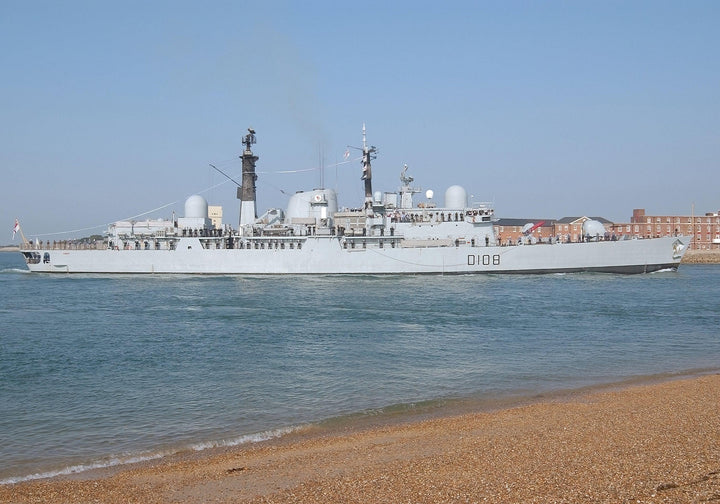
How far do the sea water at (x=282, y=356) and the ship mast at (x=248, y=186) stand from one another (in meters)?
19.1

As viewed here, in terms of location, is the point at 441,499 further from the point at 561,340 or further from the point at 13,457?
the point at 561,340

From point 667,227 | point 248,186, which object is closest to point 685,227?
Result: point 667,227

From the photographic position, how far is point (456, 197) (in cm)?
4738

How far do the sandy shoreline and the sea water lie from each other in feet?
4.38

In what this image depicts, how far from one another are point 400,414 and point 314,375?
12.7 ft

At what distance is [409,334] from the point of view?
20.5 metres

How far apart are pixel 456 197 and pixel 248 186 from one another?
19.1 m

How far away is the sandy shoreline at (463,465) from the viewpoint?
595 cm

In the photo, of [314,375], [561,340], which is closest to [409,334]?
[561,340]

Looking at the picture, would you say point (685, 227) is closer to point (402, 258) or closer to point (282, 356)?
point (402, 258)

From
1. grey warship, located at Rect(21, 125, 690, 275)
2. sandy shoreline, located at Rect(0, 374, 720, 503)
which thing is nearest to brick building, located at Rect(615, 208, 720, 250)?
grey warship, located at Rect(21, 125, 690, 275)

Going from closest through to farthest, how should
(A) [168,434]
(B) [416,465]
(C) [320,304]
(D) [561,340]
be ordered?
(B) [416,465] → (A) [168,434] → (D) [561,340] → (C) [320,304]

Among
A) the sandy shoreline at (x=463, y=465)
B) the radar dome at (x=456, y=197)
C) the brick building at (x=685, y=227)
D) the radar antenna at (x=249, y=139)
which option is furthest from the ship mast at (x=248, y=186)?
the brick building at (x=685, y=227)

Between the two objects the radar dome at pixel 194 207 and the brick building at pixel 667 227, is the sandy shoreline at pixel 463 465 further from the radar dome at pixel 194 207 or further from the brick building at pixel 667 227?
the brick building at pixel 667 227
